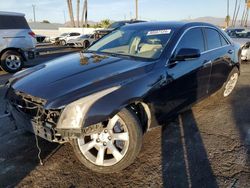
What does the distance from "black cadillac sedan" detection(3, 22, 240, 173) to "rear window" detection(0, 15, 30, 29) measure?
21.1 ft

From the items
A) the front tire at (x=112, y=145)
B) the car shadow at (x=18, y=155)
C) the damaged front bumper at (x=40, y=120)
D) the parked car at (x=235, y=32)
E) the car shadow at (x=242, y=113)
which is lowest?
the car shadow at (x=242, y=113)

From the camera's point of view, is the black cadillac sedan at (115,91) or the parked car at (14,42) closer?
the black cadillac sedan at (115,91)

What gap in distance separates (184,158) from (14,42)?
8.28m

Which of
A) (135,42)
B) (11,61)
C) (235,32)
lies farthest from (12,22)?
(235,32)

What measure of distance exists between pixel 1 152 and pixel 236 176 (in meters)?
2.83

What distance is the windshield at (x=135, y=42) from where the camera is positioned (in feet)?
12.8

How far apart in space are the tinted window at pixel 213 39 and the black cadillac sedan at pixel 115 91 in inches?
7.6

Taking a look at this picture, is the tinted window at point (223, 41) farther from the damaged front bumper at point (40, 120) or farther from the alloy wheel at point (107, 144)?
the damaged front bumper at point (40, 120)

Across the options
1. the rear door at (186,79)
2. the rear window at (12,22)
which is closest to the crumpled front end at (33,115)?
the rear door at (186,79)

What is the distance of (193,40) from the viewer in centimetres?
430

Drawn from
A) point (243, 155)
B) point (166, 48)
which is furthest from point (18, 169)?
point (243, 155)

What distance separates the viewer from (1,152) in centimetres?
356

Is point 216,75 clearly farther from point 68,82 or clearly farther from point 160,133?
point 68,82

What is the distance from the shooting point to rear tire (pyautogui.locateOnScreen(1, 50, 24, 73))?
31.5 ft
